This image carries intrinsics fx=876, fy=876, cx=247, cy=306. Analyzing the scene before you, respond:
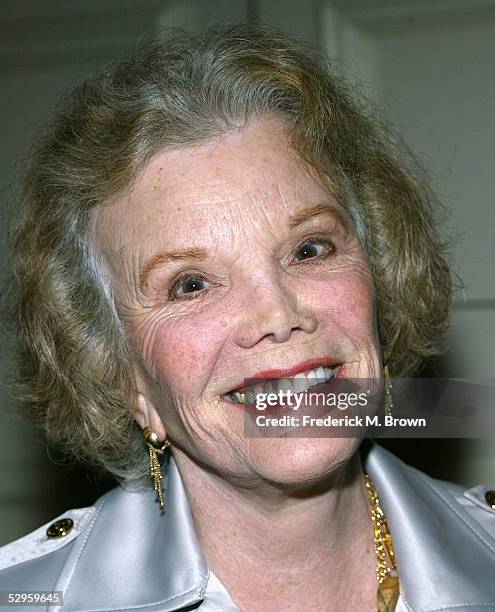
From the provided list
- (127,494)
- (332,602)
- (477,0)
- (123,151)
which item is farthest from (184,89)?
(477,0)

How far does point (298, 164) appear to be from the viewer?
148 cm

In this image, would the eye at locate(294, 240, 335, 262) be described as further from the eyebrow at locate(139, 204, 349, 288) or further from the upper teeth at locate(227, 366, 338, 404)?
the upper teeth at locate(227, 366, 338, 404)

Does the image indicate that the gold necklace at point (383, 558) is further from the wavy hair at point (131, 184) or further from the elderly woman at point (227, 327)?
the wavy hair at point (131, 184)

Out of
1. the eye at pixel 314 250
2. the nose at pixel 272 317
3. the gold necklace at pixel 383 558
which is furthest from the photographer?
the gold necklace at pixel 383 558

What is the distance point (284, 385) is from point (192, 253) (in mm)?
258

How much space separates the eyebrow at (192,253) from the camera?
141 centimetres

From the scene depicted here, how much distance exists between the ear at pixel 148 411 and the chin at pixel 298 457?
26 cm

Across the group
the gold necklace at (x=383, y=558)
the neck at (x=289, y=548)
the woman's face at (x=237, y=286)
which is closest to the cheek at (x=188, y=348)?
the woman's face at (x=237, y=286)

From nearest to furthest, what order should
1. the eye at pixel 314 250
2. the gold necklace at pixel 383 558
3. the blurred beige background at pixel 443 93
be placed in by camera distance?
1. the eye at pixel 314 250
2. the gold necklace at pixel 383 558
3. the blurred beige background at pixel 443 93

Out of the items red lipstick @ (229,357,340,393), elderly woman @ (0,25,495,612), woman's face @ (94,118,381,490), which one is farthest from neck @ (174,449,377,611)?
red lipstick @ (229,357,340,393)

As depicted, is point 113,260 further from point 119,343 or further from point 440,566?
point 440,566

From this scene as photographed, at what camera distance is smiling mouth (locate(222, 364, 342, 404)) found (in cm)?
140

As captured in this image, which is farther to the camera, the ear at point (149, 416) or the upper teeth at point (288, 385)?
the ear at point (149, 416)

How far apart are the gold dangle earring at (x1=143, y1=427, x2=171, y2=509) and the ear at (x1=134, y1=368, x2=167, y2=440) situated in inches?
0.4
